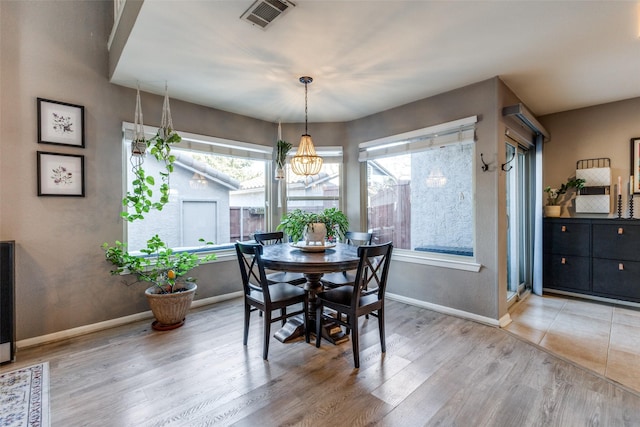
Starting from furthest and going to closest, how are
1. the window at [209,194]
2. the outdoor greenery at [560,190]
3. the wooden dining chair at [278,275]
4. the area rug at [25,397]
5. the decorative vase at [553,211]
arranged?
the decorative vase at [553,211], the outdoor greenery at [560,190], the window at [209,194], the wooden dining chair at [278,275], the area rug at [25,397]

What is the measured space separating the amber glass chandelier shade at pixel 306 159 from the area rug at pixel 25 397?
8.23 ft

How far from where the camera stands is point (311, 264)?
7.23ft

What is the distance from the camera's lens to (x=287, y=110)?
376 centimetres

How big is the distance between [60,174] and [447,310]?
4.14 metres

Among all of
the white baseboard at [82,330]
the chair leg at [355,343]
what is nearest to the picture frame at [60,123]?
the white baseboard at [82,330]

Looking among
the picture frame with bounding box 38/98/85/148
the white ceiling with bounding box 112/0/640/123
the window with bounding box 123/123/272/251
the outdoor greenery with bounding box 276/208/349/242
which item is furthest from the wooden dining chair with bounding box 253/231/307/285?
the picture frame with bounding box 38/98/85/148

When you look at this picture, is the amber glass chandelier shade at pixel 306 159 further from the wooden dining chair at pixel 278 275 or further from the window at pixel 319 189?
the window at pixel 319 189

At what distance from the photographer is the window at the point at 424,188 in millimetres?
3195

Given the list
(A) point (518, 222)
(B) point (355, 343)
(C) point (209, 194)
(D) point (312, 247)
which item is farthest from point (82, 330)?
(A) point (518, 222)

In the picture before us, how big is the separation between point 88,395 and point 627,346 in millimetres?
4222

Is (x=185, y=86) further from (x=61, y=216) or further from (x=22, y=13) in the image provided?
(x=61, y=216)

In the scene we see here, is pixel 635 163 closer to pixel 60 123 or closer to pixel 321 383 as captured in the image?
pixel 321 383

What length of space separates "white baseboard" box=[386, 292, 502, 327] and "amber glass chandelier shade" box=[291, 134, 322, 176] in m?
1.98

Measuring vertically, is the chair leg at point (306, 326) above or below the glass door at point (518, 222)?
below
